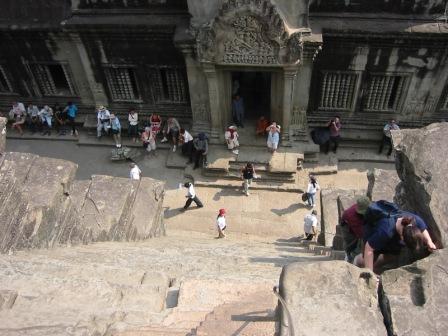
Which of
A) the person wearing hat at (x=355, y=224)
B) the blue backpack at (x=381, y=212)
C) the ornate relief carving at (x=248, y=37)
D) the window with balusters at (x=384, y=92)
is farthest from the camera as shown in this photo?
the window with balusters at (x=384, y=92)

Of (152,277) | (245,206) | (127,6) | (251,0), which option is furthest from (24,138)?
(152,277)

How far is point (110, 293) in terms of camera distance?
19.1 ft

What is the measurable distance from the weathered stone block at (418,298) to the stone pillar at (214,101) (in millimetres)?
10112

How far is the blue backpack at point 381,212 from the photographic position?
257 inches

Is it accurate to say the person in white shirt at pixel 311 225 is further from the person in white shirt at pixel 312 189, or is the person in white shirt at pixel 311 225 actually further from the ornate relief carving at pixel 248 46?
the ornate relief carving at pixel 248 46

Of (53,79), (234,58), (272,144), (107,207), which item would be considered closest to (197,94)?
(234,58)

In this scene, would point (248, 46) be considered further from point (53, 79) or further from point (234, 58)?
point (53, 79)

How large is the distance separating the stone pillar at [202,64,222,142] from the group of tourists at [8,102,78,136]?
18.1 ft

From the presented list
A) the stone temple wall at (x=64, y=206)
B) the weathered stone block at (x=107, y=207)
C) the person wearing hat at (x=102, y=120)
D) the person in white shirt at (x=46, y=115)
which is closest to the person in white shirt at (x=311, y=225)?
the stone temple wall at (x=64, y=206)

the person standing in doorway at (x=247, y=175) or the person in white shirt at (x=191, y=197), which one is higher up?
the person standing in doorway at (x=247, y=175)

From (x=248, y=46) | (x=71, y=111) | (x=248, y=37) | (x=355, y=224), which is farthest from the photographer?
(x=71, y=111)

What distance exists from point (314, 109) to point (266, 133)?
1.90 meters

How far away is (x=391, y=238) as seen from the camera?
638cm

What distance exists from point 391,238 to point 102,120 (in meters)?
12.6
